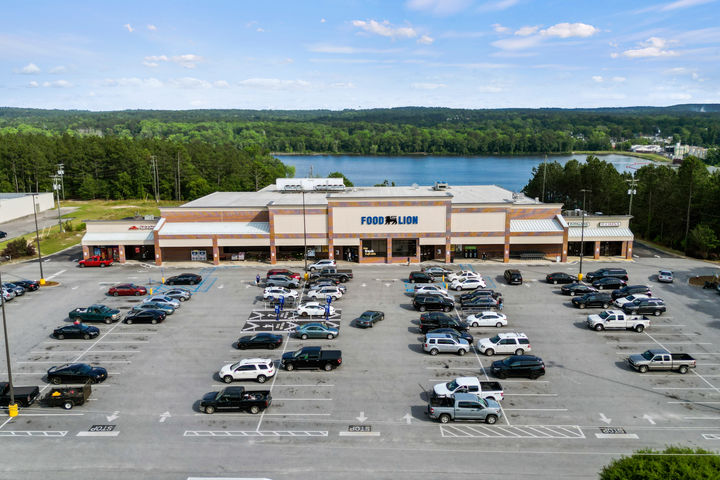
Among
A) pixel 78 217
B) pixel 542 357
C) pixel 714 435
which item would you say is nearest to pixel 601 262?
pixel 542 357

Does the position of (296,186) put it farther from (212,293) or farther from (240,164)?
(240,164)

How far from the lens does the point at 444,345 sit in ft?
124

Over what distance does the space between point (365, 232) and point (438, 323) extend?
77.6 ft

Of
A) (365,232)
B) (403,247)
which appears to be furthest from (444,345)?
(403,247)

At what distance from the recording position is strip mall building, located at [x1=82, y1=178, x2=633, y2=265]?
6312cm

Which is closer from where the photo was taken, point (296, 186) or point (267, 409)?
point (267, 409)

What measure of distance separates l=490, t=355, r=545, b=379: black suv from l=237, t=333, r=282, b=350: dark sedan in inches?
628

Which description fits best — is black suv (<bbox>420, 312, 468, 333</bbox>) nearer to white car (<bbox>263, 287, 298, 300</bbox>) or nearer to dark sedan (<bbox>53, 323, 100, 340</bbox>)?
white car (<bbox>263, 287, 298, 300</bbox>)

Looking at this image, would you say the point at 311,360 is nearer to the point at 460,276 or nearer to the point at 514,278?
the point at 460,276

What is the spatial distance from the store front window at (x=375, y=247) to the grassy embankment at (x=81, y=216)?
112ft

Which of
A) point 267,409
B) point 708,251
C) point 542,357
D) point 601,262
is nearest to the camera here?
point 267,409

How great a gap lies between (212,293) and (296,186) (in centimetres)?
3083

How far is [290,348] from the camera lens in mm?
39344

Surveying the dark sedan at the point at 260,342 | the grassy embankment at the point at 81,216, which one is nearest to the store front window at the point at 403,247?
the dark sedan at the point at 260,342
